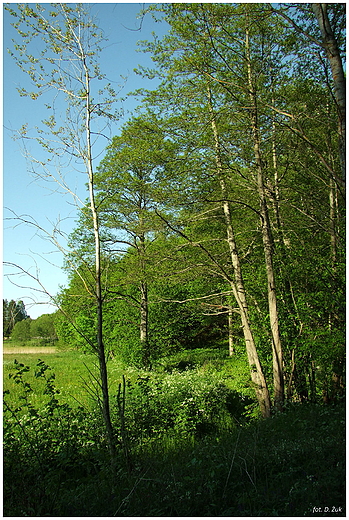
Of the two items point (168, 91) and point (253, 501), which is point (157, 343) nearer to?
point (168, 91)

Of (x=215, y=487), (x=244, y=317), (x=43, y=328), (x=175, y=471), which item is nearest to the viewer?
(x=215, y=487)

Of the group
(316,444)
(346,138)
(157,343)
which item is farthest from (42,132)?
(157,343)

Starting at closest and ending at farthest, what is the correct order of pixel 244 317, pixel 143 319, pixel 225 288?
1. pixel 244 317
2. pixel 225 288
3. pixel 143 319

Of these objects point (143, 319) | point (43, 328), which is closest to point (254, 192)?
point (143, 319)

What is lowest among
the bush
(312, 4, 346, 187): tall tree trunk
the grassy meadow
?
the bush

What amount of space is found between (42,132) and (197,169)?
3.11 metres

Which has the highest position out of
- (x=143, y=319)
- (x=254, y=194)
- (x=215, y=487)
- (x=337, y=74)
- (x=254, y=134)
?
(x=254, y=134)

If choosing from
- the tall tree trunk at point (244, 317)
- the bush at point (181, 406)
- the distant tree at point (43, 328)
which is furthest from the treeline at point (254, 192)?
the distant tree at point (43, 328)

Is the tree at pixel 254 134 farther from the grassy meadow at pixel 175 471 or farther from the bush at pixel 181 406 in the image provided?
the grassy meadow at pixel 175 471

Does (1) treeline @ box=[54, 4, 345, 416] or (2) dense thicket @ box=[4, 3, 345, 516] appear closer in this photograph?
(2) dense thicket @ box=[4, 3, 345, 516]

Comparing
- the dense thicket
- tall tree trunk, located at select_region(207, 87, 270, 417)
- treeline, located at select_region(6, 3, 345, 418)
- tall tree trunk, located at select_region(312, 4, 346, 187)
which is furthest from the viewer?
tall tree trunk, located at select_region(207, 87, 270, 417)

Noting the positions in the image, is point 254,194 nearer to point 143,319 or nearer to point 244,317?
point 244,317

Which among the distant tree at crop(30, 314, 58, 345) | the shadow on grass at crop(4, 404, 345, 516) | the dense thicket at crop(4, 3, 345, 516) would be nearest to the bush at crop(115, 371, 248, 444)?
the dense thicket at crop(4, 3, 345, 516)

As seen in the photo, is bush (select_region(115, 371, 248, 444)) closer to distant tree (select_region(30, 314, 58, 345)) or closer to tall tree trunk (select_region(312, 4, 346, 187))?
tall tree trunk (select_region(312, 4, 346, 187))
